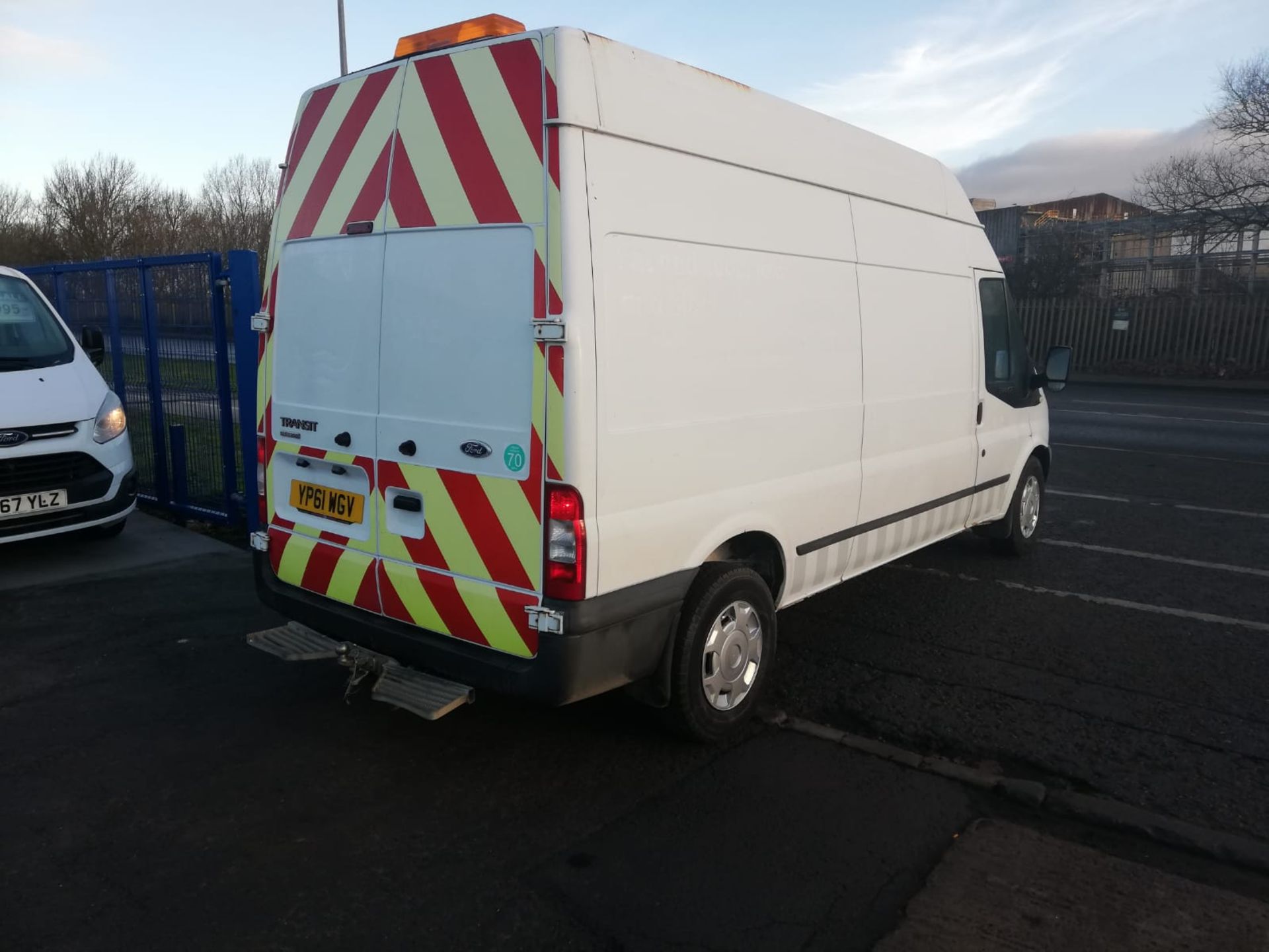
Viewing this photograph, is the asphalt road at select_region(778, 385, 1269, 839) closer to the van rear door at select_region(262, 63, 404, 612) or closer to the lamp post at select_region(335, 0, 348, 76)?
the van rear door at select_region(262, 63, 404, 612)

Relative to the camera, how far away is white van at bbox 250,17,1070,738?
3.46 meters

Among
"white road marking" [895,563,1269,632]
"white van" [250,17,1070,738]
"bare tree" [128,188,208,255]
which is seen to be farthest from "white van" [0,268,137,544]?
"bare tree" [128,188,208,255]

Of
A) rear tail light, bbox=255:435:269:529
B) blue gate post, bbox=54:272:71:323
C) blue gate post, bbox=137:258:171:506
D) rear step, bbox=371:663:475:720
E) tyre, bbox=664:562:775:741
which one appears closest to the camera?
rear step, bbox=371:663:475:720

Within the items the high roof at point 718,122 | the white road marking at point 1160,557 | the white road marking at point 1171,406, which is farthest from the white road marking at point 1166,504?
the white road marking at point 1171,406

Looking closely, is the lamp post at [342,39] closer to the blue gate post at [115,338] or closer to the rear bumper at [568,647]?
the blue gate post at [115,338]

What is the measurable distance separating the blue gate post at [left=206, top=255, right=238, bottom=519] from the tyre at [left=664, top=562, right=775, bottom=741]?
177 inches

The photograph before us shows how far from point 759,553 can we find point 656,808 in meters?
1.34

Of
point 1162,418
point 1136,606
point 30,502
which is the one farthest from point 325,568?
point 1162,418

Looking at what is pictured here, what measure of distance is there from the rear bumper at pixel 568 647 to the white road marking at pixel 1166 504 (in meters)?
6.46

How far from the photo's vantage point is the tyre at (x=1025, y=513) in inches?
279

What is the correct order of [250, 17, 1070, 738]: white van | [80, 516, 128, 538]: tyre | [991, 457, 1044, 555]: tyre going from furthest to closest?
[80, 516, 128, 538]: tyre → [991, 457, 1044, 555]: tyre → [250, 17, 1070, 738]: white van

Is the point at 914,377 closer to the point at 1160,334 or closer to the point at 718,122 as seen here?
the point at 718,122

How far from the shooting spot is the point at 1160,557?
7.27 meters

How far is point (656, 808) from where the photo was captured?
3693 millimetres
